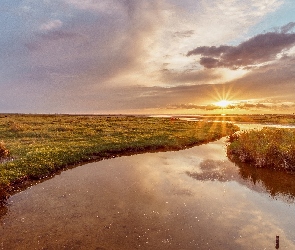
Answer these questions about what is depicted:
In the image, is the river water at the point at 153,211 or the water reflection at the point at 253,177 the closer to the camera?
the river water at the point at 153,211

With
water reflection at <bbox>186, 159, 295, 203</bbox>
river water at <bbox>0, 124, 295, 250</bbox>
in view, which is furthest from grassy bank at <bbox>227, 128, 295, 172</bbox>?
river water at <bbox>0, 124, 295, 250</bbox>

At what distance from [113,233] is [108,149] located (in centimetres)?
1941

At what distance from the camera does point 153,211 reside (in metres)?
14.1

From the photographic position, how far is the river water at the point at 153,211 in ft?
36.5

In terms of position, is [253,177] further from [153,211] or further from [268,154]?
[153,211]

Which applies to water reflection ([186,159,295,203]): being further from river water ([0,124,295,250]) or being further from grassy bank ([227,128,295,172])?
grassy bank ([227,128,295,172])

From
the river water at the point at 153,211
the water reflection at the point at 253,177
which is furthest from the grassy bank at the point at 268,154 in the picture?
the river water at the point at 153,211

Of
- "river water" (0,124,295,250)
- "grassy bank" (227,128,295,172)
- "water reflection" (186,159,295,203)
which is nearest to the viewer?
"river water" (0,124,295,250)

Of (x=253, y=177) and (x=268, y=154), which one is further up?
(x=268, y=154)

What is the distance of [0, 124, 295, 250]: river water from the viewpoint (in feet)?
36.5

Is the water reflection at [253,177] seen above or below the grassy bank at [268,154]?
below

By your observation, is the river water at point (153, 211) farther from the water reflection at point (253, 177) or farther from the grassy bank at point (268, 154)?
the grassy bank at point (268, 154)

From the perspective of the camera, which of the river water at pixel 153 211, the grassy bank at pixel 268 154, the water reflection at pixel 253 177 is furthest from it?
the grassy bank at pixel 268 154

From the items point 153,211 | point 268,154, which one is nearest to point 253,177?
point 268,154
